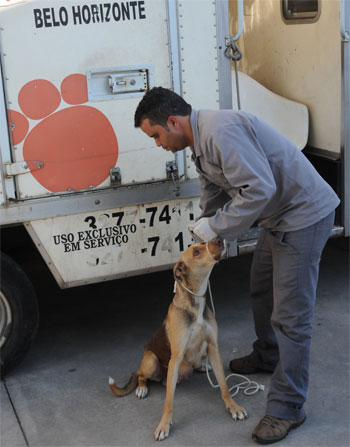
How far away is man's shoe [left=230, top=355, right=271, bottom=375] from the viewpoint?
12.3 ft

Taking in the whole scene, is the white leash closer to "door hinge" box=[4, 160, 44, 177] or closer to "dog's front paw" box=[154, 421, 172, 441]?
"dog's front paw" box=[154, 421, 172, 441]

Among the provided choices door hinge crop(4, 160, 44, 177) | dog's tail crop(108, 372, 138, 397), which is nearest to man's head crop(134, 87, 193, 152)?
door hinge crop(4, 160, 44, 177)

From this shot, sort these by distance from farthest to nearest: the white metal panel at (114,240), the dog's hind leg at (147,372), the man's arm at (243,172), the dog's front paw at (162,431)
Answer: the white metal panel at (114,240) → the dog's hind leg at (147,372) → the dog's front paw at (162,431) → the man's arm at (243,172)

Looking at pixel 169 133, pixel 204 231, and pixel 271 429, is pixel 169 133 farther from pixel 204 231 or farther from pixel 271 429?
pixel 271 429

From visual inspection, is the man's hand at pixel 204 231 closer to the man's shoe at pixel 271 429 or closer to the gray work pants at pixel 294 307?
the gray work pants at pixel 294 307

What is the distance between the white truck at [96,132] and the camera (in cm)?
343

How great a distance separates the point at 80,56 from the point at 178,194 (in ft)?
3.11

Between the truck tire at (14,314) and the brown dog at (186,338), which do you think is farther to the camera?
the truck tire at (14,314)

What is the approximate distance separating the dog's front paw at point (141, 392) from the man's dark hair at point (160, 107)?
147cm

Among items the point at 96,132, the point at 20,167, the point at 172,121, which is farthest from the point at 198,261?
the point at 20,167

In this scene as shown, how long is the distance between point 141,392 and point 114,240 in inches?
33.8

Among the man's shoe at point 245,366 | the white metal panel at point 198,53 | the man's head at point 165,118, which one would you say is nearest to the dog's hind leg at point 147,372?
the man's shoe at point 245,366

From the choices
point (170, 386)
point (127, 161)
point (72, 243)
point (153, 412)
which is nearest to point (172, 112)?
point (127, 161)

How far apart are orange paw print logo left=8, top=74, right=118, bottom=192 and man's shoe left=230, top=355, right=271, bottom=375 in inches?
50.9
